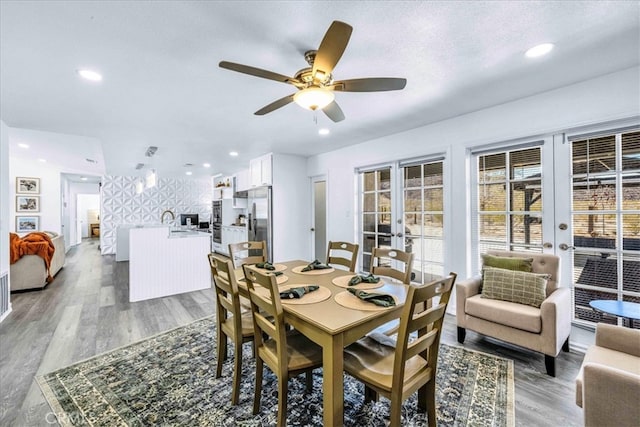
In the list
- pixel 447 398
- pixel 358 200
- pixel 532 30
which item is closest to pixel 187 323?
pixel 447 398

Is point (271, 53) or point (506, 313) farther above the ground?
point (271, 53)

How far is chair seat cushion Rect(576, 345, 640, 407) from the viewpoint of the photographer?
4.94ft

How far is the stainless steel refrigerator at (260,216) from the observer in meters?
5.48

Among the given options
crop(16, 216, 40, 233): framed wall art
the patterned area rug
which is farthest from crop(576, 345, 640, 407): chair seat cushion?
crop(16, 216, 40, 233): framed wall art

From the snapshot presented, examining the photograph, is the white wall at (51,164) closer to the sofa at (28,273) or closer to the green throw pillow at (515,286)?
the sofa at (28,273)

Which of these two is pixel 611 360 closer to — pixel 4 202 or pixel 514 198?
pixel 514 198

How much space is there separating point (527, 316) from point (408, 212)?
2.05 m

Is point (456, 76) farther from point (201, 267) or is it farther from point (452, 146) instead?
point (201, 267)

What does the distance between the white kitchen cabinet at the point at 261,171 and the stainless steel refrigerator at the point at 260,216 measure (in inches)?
5.4

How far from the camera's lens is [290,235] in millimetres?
5605

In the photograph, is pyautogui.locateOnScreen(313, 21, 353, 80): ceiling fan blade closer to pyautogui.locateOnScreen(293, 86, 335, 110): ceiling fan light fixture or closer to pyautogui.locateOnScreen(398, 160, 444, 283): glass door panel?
pyautogui.locateOnScreen(293, 86, 335, 110): ceiling fan light fixture

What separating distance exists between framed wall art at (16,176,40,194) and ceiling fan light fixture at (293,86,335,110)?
28.7ft

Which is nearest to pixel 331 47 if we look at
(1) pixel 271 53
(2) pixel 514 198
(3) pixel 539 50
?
(1) pixel 271 53

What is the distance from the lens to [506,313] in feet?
7.81
